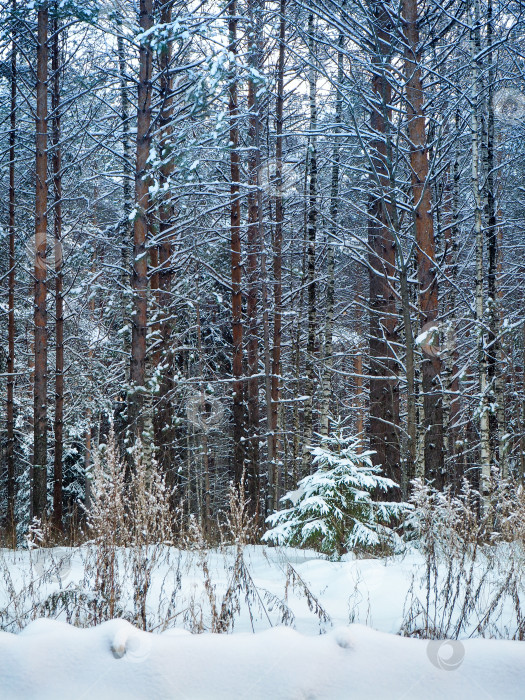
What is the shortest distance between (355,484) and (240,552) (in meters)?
2.52

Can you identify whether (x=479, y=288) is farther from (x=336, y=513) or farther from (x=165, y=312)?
(x=165, y=312)

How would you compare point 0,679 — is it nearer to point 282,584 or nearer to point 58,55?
point 282,584

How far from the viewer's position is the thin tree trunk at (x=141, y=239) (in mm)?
8094

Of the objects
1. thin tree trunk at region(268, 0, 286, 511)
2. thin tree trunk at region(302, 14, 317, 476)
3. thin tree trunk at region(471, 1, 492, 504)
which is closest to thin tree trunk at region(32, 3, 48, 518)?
thin tree trunk at region(268, 0, 286, 511)

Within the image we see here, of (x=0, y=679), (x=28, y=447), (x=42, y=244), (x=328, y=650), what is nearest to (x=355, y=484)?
(x=328, y=650)

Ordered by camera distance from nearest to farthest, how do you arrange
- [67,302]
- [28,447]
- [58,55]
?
[58,55], [67,302], [28,447]

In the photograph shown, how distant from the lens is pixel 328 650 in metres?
2.25

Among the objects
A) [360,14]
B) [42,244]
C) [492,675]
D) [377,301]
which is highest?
[360,14]
